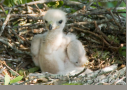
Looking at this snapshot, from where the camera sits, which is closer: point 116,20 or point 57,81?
point 57,81

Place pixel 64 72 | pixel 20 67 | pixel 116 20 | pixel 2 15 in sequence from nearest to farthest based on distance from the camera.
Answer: pixel 64 72, pixel 20 67, pixel 116 20, pixel 2 15

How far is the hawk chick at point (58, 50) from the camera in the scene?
388 centimetres

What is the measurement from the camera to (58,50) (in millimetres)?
3992

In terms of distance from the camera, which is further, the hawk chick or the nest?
the nest

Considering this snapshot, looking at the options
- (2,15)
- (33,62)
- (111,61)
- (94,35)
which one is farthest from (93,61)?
(2,15)

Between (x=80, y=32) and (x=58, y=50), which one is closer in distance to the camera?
(x=58, y=50)

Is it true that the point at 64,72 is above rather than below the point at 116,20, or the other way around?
below

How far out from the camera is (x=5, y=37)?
4637mm

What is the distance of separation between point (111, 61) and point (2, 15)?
2459 mm

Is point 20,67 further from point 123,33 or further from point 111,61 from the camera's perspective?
point 123,33

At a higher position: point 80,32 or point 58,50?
point 80,32

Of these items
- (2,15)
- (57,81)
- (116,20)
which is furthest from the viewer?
(2,15)

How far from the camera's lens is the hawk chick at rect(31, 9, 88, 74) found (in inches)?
153

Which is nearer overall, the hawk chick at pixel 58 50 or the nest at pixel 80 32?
the hawk chick at pixel 58 50
